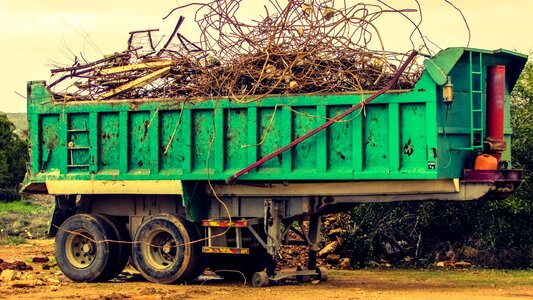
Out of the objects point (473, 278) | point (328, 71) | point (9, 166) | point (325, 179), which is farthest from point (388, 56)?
point (9, 166)

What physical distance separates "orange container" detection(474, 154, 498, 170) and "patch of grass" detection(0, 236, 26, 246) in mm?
11166

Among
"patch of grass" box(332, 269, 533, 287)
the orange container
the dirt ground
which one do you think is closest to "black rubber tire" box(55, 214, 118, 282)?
the dirt ground

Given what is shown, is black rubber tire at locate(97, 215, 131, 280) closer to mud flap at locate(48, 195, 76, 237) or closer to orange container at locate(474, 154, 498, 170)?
mud flap at locate(48, 195, 76, 237)

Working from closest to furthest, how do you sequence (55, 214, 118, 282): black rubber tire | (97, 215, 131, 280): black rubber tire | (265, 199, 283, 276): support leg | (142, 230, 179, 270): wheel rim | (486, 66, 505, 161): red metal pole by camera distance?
(486, 66, 505, 161): red metal pole, (265, 199, 283, 276): support leg, (142, 230, 179, 270): wheel rim, (55, 214, 118, 282): black rubber tire, (97, 215, 131, 280): black rubber tire

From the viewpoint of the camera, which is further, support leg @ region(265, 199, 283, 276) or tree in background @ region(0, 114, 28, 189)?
tree in background @ region(0, 114, 28, 189)

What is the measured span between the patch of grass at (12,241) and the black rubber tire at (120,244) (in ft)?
21.3

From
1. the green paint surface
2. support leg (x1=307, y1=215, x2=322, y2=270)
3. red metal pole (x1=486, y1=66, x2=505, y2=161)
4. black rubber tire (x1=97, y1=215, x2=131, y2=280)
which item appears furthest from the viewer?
black rubber tire (x1=97, y1=215, x2=131, y2=280)

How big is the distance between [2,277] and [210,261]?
288 cm

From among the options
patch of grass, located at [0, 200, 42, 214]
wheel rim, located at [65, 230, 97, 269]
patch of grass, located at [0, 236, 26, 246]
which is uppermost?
patch of grass, located at [0, 200, 42, 214]

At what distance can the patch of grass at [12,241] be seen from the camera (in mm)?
20406

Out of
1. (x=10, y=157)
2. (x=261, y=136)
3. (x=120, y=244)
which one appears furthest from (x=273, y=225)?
(x=10, y=157)

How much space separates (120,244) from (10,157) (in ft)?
54.9

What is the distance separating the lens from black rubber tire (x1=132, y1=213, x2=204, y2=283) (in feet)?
44.8

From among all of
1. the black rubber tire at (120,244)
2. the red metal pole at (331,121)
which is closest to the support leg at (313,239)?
the red metal pole at (331,121)
